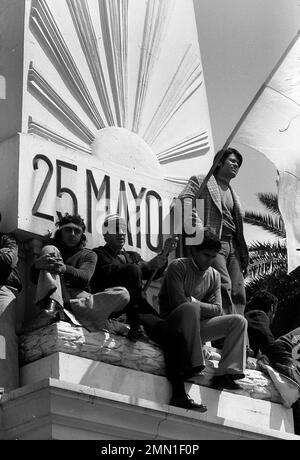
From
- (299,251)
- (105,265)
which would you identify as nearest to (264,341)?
(299,251)

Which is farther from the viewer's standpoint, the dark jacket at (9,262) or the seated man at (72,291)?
the dark jacket at (9,262)

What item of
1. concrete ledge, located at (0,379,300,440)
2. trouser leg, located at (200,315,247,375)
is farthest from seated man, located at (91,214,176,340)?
concrete ledge, located at (0,379,300,440)

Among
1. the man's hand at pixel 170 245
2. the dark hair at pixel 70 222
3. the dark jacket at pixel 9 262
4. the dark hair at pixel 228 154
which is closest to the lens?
the dark jacket at pixel 9 262

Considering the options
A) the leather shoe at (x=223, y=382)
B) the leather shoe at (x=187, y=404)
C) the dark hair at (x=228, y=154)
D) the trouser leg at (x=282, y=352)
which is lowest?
the leather shoe at (x=187, y=404)

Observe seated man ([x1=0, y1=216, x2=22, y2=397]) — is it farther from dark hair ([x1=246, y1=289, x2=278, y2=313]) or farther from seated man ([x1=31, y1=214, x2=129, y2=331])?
dark hair ([x1=246, y1=289, x2=278, y2=313])

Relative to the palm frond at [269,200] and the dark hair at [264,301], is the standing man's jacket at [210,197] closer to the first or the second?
the dark hair at [264,301]

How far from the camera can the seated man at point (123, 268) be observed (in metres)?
18.7

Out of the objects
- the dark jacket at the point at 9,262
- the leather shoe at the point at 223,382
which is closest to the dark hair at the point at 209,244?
the leather shoe at the point at 223,382

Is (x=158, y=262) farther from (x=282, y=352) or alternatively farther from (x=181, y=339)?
(x=282, y=352)

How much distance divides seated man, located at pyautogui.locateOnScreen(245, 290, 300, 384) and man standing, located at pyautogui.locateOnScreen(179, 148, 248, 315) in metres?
0.24

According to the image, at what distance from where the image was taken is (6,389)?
59.0ft

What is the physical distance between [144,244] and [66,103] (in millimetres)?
1957

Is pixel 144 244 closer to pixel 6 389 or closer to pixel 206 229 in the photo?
pixel 206 229

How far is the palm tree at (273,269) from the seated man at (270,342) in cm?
871
